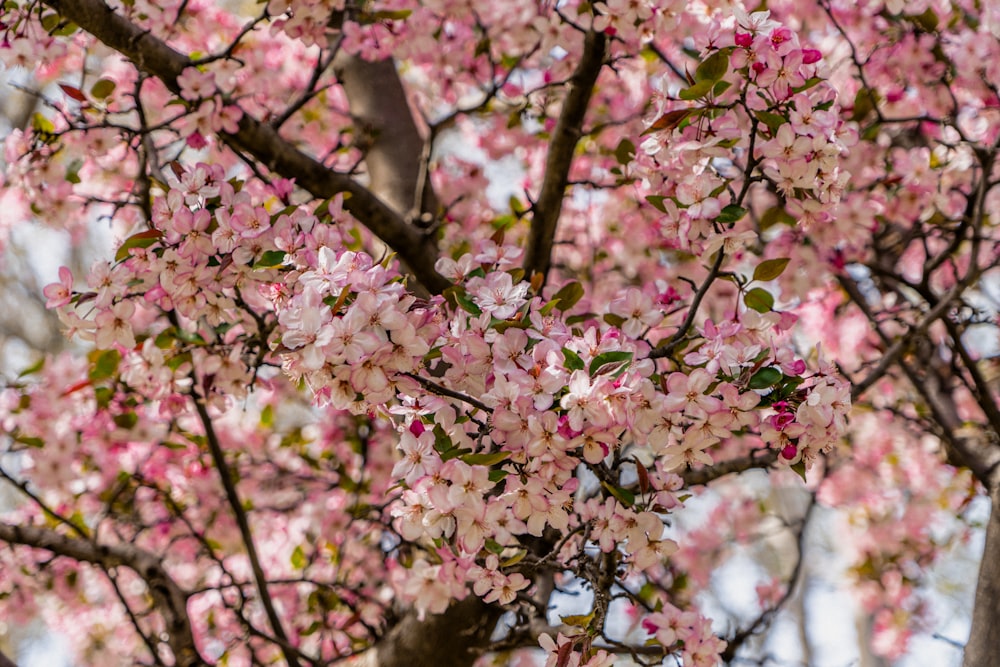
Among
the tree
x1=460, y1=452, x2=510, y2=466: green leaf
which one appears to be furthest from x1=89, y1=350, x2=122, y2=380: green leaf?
x1=460, y1=452, x2=510, y2=466: green leaf

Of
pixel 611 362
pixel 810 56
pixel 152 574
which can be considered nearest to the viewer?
pixel 611 362

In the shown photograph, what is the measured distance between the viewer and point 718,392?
126 cm

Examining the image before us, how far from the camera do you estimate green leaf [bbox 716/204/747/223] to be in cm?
142

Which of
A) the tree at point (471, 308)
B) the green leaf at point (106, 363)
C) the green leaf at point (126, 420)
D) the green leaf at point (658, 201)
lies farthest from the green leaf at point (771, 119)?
the green leaf at point (126, 420)

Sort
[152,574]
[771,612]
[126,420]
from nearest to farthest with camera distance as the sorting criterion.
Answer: [152,574]
[126,420]
[771,612]

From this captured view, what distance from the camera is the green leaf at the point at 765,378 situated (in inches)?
49.1

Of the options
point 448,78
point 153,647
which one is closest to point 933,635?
point 153,647

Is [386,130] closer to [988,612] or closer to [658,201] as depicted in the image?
[658,201]

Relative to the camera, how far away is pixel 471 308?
1296 millimetres

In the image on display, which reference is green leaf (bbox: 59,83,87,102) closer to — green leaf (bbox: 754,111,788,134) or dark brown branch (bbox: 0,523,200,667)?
dark brown branch (bbox: 0,523,200,667)

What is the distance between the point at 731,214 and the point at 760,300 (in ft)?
0.61

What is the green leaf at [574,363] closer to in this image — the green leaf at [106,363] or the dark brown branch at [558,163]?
the dark brown branch at [558,163]

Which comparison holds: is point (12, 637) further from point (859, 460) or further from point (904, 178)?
point (904, 178)

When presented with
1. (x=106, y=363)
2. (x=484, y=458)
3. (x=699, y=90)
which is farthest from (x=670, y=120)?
(x=106, y=363)
